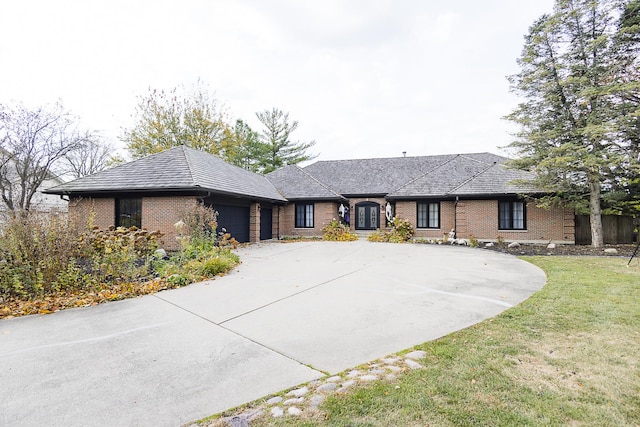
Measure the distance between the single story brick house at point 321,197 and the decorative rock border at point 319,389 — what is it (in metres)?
11.4

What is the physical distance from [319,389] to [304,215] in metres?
20.1

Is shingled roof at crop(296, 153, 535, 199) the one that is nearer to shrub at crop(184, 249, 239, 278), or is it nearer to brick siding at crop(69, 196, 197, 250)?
brick siding at crop(69, 196, 197, 250)

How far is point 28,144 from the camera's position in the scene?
14727 millimetres

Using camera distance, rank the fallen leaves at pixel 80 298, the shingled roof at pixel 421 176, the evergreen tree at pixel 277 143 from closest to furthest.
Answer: the fallen leaves at pixel 80 298 → the shingled roof at pixel 421 176 → the evergreen tree at pixel 277 143

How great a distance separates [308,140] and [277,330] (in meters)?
34.1

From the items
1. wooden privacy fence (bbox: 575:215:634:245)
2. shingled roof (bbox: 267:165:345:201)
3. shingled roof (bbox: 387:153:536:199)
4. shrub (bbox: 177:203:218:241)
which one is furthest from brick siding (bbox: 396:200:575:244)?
shrub (bbox: 177:203:218:241)

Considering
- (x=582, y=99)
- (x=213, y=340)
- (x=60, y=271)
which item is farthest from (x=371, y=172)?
(x=213, y=340)

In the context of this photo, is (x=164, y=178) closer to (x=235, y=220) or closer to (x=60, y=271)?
(x=235, y=220)

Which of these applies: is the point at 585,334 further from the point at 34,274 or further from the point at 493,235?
the point at 493,235

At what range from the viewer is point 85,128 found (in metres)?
17.2

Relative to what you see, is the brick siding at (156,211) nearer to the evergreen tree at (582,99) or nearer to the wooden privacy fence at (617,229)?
the evergreen tree at (582,99)

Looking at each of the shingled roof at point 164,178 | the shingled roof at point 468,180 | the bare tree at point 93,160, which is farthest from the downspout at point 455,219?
the bare tree at point 93,160

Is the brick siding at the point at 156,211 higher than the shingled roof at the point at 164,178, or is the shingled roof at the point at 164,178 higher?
the shingled roof at the point at 164,178

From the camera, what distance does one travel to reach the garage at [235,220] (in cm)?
1561
